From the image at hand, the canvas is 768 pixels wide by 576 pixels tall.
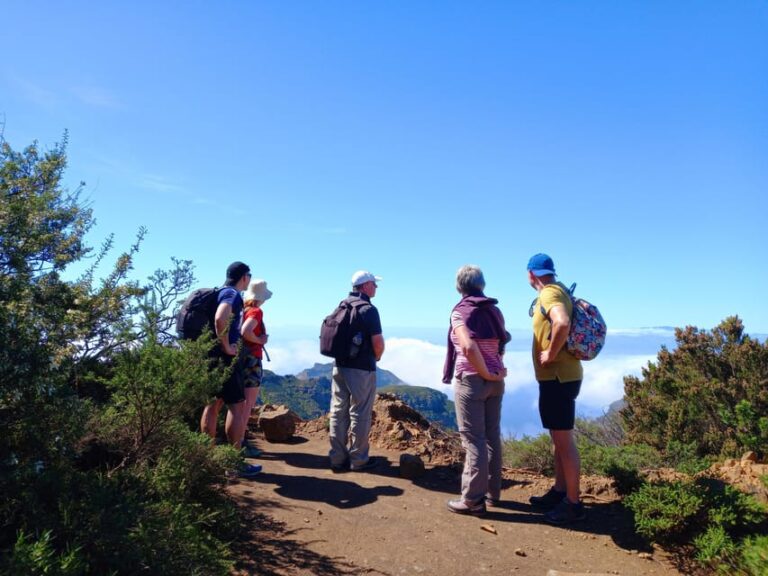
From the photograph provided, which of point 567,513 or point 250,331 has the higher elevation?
point 250,331

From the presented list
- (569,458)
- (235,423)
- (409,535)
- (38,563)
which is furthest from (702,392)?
(38,563)

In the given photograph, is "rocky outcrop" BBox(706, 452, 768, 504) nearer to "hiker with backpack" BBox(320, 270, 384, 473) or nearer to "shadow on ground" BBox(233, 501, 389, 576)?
"shadow on ground" BBox(233, 501, 389, 576)

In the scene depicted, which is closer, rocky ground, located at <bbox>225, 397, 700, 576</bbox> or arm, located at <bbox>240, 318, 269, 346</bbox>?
rocky ground, located at <bbox>225, 397, 700, 576</bbox>

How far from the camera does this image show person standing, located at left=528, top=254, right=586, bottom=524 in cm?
411

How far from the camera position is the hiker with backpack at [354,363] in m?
5.41

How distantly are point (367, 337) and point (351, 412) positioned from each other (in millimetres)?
839

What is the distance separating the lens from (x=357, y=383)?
5441mm

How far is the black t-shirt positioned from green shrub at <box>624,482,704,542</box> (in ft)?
8.80

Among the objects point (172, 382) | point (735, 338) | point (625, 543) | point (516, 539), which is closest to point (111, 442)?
point (172, 382)


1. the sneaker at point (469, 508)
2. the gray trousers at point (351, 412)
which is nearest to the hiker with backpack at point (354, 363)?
the gray trousers at point (351, 412)

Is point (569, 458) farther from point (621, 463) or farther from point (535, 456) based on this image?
point (535, 456)

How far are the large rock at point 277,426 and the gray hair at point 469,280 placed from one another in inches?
163

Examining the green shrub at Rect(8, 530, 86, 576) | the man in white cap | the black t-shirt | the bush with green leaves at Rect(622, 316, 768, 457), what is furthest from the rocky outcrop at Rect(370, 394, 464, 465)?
the green shrub at Rect(8, 530, 86, 576)

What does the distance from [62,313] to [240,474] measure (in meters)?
2.63
